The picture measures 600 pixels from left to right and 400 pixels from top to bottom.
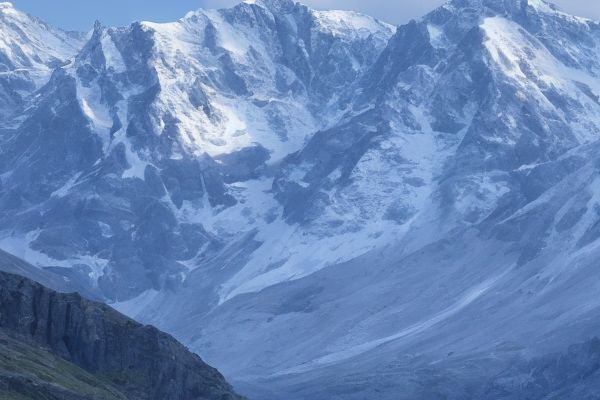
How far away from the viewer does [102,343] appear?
149 meters

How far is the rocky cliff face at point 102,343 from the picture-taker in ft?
475

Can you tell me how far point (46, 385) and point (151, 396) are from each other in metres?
24.5

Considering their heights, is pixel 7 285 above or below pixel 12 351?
above

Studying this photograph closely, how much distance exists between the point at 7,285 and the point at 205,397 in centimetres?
1895

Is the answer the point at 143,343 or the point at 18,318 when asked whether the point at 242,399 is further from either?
the point at 18,318

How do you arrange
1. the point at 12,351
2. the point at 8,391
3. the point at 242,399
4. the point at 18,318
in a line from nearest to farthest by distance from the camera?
the point at 8,391 → the point at 12,351 → the point at 18,318 → the point at 242,399

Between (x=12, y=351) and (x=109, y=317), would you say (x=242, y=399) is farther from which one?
(x=12, y=351)

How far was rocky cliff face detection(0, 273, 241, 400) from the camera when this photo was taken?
144750 millimetres

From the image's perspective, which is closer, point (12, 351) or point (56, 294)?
point (12, 351)

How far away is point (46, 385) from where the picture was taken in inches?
4894

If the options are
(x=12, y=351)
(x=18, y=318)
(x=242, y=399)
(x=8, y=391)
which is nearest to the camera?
(x=8, y=391)

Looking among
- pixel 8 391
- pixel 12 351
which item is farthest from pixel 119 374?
pixel 8 391

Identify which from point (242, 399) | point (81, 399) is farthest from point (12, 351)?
point (242, 399)

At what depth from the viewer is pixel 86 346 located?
148 meters
